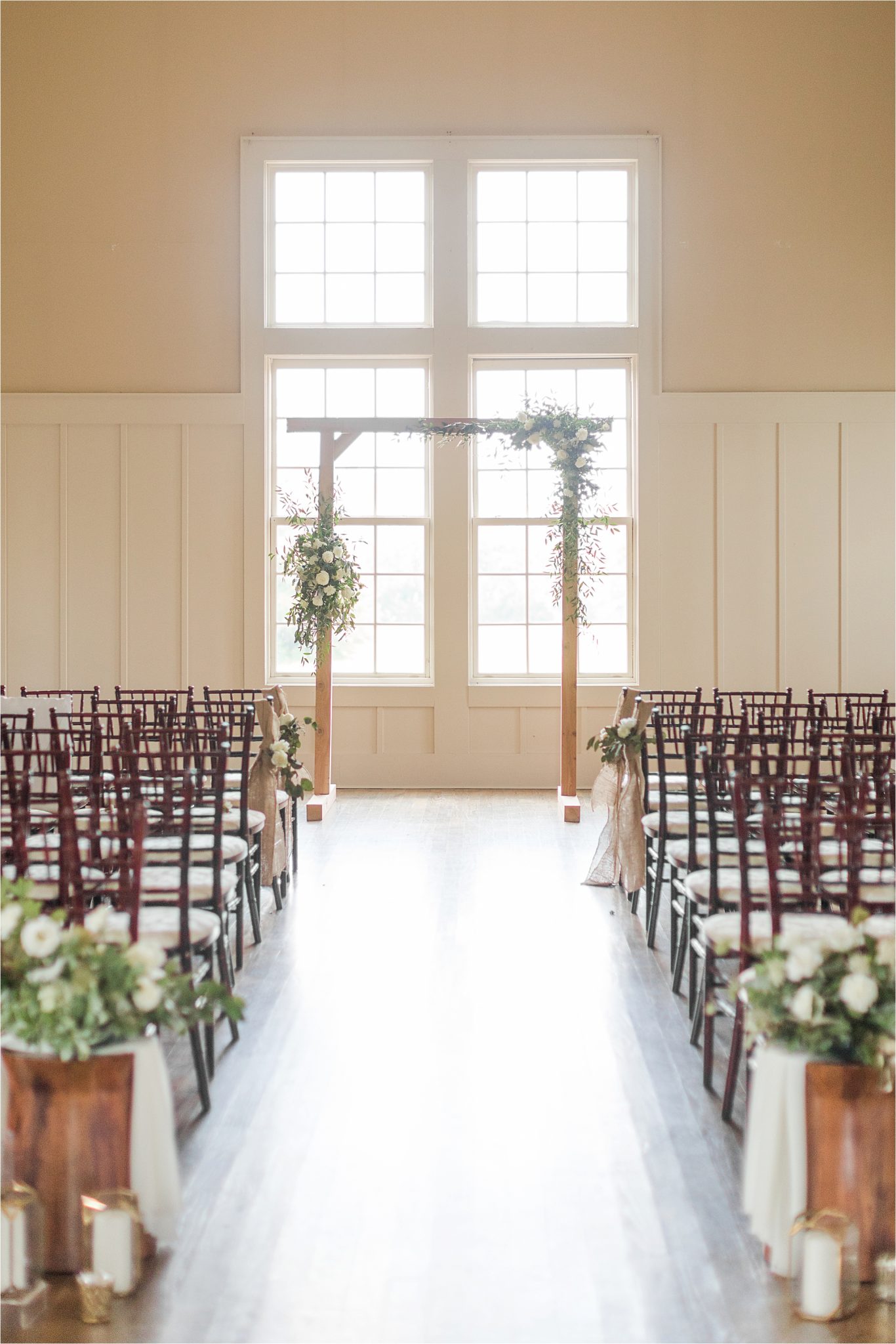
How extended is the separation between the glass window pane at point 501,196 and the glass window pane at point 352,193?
0.95 meters

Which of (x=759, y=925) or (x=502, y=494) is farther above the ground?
(x=502, y=494)

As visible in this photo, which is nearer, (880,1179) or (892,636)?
(880,1179)

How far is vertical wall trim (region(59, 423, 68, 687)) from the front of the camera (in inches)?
368

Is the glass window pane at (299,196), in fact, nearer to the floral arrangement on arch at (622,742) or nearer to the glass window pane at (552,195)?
the glass window pane at (552,195)

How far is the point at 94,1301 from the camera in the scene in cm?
215

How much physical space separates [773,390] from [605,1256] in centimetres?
816

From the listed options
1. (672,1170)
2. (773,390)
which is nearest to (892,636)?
(773,390)

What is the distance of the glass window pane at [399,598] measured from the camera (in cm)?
948

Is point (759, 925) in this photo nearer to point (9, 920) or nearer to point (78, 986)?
point (78, 986)

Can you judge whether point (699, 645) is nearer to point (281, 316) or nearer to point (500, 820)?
point (500, 820)

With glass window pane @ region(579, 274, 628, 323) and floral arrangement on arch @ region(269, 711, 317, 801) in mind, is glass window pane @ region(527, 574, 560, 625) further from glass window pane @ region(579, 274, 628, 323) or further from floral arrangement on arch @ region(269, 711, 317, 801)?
floral arrangement on arch @ region(269, 711, 317, 801)

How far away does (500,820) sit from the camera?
25.3ft

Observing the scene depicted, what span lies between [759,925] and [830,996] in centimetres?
82


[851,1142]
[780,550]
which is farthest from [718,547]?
[851,1142]
